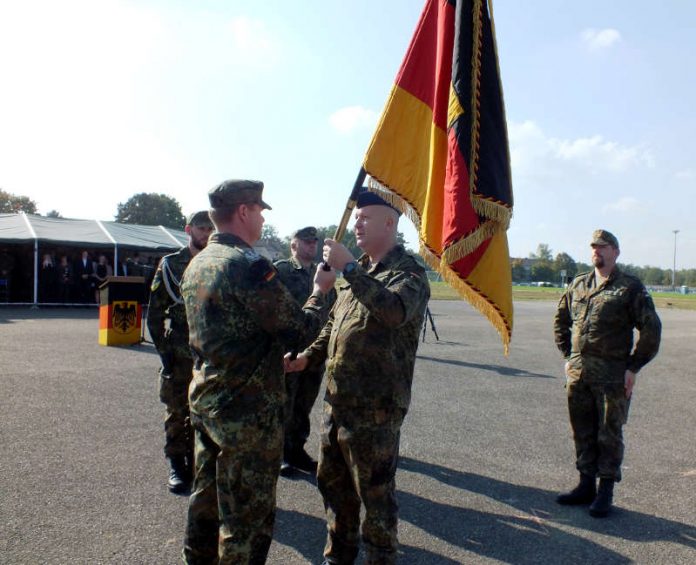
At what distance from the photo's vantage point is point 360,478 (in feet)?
10.1

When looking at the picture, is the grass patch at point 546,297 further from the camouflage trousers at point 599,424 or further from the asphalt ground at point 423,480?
the camouflage trousers at point 599,424

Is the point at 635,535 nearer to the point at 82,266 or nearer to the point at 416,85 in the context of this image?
the point at 416,85

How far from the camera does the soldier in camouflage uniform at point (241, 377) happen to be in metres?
2.64

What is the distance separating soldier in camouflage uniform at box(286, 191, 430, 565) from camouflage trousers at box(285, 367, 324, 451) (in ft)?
6.13

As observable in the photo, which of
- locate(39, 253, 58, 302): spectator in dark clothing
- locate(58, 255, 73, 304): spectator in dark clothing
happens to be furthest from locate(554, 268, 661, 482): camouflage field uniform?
locate(39, 253, 58, 302): spectator in dark clothing

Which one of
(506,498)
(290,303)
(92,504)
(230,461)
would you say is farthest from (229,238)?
(506,498)

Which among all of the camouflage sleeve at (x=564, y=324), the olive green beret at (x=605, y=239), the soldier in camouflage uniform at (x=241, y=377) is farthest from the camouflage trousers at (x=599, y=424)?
the soldier in camouflage uniform at (x=241, y=377)

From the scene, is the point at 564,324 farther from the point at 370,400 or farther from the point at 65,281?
the point at 65,281

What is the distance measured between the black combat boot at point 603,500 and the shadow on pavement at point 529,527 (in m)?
0.06

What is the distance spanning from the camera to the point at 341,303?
3.51 m

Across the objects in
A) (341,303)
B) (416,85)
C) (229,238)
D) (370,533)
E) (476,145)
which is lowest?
(370,533)

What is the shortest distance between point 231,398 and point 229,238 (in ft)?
2.56

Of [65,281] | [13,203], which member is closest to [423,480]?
[65,281]

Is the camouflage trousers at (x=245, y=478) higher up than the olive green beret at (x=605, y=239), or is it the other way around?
the olive green beret at (x=605, y=239)
